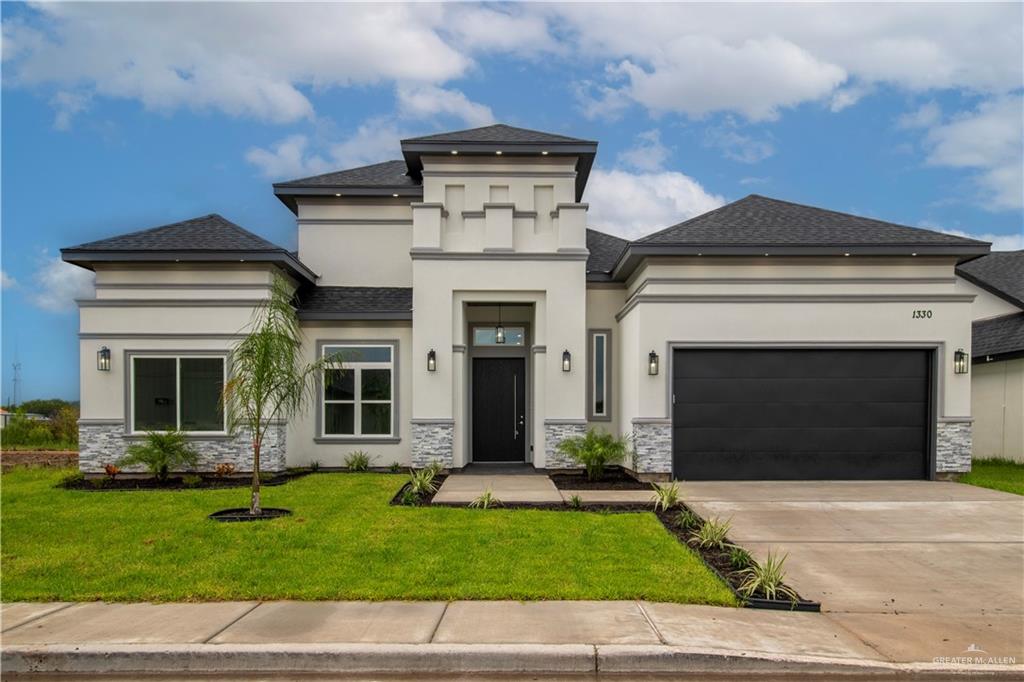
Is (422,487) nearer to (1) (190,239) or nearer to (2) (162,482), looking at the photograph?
(2) (162,482)

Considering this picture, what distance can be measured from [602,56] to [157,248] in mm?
10856

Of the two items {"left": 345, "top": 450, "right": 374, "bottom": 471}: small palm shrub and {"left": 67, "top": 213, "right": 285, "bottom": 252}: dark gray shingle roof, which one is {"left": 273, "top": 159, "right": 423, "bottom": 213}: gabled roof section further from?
{"left": 345, "top": 450, "right": 374, "bottom": 471}: small palm shrub

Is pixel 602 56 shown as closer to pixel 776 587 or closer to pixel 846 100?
pixel 846 100

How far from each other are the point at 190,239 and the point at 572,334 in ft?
26.1

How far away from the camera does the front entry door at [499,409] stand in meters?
15.4

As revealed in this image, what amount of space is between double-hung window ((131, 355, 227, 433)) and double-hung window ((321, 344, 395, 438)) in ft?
7.40

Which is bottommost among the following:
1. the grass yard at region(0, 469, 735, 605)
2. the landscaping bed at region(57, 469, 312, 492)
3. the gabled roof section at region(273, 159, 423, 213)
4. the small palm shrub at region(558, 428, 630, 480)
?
the landscaping bed at region(57, 469, 312, 492)

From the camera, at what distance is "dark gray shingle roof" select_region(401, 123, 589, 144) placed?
1427cm

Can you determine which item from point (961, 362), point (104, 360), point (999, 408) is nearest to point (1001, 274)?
point (999, 408)

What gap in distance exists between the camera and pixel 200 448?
13.6 metres

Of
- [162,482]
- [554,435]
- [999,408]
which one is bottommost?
[162,482]

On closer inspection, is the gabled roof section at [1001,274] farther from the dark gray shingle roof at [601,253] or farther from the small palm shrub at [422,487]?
the small palm shrub at [422,487]

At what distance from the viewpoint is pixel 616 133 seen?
16.6 meters

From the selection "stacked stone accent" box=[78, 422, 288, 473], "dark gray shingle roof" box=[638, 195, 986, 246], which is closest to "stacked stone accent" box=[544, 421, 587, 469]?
"dark gray shingle roof" box=[638, 195, 986, 246]
